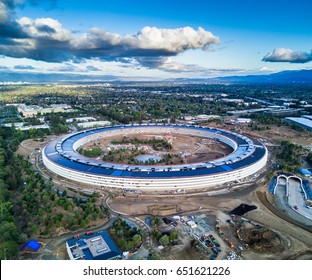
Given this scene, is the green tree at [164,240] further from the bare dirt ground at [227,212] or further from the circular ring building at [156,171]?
the circular ring building at [156,171]

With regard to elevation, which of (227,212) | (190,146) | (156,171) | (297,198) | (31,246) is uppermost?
(156,171)

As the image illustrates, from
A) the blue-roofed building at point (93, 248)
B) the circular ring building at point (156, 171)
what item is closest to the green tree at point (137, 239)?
the blue-roofed building at point (93, 248)

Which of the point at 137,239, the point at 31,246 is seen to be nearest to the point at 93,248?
the point at 137,239

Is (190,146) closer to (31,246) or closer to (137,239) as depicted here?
(137,239)

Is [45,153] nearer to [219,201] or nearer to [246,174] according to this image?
[219,201]

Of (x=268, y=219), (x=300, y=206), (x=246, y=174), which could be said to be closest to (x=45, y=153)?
(x=246, y=174)

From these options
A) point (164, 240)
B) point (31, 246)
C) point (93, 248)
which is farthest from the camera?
point (164, 240)

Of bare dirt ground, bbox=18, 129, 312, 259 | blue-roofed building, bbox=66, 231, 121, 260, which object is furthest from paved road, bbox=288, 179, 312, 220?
blue-roofed building, bbox=66, 231, 121, 260

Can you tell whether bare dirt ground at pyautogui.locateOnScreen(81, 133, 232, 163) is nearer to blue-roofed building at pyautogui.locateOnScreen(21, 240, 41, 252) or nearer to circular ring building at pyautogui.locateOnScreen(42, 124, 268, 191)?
circular ring building at pyautogui.locateOnScreen(42, 124, 268, 191)
